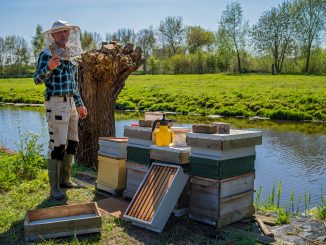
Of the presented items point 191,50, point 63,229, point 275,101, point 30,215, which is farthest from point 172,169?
point 191,50

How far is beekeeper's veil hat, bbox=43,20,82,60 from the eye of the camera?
5.65 metres

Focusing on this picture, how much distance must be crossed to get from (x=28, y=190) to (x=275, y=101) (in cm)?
1883

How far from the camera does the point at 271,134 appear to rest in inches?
645

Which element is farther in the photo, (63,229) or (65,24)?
(65,24)

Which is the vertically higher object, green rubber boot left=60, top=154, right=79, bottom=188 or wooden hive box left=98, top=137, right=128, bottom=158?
wooden hive box left=98, top=137, right=128, bottom=158

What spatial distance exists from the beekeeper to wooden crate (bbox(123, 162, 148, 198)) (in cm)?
95

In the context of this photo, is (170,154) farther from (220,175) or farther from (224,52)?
(224,52)

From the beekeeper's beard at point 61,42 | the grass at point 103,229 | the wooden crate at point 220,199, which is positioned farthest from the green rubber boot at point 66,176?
the wooden crate at point 220,199

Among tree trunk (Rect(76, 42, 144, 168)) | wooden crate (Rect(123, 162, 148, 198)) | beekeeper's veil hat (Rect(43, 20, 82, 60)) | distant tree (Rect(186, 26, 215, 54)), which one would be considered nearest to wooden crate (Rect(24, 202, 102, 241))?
wooden crate (Rect(123, 162, 148, 198))

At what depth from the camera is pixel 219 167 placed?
4.68 meters

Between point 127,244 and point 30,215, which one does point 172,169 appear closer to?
point 127,244

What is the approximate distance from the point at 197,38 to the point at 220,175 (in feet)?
226

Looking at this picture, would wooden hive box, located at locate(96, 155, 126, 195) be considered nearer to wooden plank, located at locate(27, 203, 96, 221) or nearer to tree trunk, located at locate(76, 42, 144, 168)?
wooden plank, located at locate(27, 203, 96, 221)

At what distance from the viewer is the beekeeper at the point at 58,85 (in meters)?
5.65
